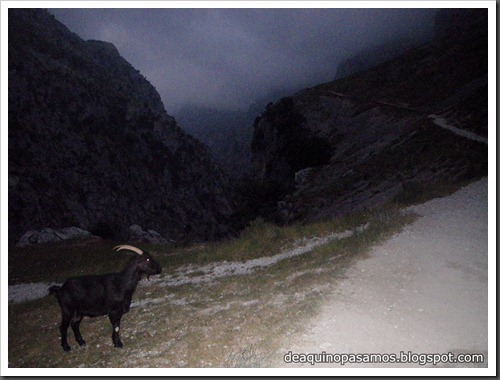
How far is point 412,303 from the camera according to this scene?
29.3 feet

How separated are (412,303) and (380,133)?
169 ft

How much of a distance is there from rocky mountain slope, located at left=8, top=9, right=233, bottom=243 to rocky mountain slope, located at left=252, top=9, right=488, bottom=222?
98.5ft

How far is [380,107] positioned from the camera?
6688 centimetres

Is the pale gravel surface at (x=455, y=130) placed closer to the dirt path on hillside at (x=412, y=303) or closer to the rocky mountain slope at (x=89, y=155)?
the dirt path on hillside at (x=412, y=303)

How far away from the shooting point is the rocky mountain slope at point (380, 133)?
29.3 metres

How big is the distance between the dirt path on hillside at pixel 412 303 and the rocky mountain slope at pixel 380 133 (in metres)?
9.51

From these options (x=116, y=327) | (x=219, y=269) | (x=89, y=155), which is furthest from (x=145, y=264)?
(x=89, y=155)

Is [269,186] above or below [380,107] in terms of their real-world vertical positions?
below

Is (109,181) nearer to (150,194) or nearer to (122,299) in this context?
(150,194)

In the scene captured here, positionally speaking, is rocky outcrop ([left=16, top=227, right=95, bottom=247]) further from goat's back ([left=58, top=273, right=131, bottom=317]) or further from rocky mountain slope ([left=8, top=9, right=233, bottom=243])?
rocky mountain slope ([left=8, top=9, right=233, bottom=243])

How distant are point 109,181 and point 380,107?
87526mm

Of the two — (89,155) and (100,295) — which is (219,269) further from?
(89,155)

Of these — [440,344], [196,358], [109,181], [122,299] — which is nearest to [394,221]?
[440,344]

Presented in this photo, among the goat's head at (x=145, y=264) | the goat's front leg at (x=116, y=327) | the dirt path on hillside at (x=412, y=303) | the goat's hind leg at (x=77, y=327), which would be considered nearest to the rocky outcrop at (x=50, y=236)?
the goat's hind leg at (x=77, y=327)
